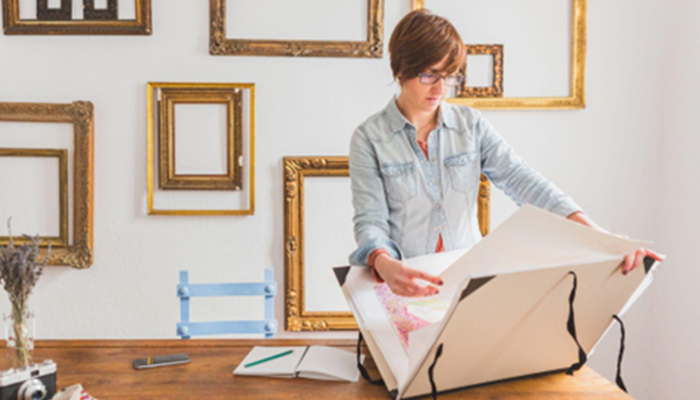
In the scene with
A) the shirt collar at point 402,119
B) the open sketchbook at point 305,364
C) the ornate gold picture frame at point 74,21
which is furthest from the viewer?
the ornate gold picture frame at point 74,21

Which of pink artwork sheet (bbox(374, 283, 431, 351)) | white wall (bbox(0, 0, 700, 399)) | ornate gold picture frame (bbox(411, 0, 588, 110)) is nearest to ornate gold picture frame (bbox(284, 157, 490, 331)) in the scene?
white wall (bbox(0, 0, 700, 399))

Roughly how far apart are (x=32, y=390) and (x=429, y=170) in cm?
93

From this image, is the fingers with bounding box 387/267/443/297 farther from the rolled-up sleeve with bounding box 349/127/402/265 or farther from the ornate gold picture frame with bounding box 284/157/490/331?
the ornate gold picture frame with bounding box 284/157/490/331

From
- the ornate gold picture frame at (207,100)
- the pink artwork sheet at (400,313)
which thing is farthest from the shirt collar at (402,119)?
the ornate gold picture frame at (207,100)

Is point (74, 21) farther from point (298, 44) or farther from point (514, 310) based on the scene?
point (514, 310)

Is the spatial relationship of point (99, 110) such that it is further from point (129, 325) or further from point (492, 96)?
point (492, 96)

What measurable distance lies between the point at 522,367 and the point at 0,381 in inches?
32.4

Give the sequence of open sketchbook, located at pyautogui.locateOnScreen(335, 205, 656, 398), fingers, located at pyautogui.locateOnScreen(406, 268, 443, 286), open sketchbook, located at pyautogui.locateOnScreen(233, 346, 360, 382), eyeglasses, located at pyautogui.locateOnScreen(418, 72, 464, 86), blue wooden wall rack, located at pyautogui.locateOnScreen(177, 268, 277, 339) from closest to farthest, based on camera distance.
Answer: open sketchbook, located at pyautogui.locateOnScreen(335, 205, 656, 398), fingers, located at pyautogui.locateOnScreen(406, 268, 443, 286), open sketchbook, located at pyautogui.locateOnScreen(233, 346, 360, 382), eyeglasses, located at pyautogui.locateOnScreen(418, 72, 464, 86), blue wooden wall rack, located at pyautogui.locateOnScreen(177, 268, 277, 339)

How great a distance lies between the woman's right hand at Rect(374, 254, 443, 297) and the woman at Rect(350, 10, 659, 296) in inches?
9.9

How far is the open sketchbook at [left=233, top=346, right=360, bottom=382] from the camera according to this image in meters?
0.96

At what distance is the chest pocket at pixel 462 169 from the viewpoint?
132cm

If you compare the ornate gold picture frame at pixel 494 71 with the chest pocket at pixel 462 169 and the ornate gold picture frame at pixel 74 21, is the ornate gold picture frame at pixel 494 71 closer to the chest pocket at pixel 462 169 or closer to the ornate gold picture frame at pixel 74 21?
the chest pocket at pixel 462 169

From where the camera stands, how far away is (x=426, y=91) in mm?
1264

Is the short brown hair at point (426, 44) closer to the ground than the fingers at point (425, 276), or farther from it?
farther from it
